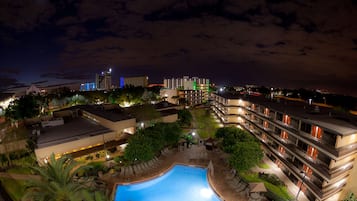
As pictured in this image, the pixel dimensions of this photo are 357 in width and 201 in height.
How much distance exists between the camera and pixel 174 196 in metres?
19.0

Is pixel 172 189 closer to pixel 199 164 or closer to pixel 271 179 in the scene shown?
pixel 199 164

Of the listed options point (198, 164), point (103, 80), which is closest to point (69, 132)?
point (198, 164)

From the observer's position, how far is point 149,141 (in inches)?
913

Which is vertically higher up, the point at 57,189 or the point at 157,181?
the point at 57,189

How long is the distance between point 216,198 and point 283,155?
12.1 meters

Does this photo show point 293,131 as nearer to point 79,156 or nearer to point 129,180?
point 129,180

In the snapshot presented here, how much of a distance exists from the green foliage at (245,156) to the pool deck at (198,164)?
2.36 m

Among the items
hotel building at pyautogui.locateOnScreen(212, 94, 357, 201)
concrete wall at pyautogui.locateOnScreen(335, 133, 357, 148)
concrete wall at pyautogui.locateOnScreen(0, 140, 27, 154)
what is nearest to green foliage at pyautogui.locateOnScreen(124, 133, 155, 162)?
concrete wall at pyautogui.locateOnScreen(0, 140, 27, 154)

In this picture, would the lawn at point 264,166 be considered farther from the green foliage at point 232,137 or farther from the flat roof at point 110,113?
the flat roof at point 110,113

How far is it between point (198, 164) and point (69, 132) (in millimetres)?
17812

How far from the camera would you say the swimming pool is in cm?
1866

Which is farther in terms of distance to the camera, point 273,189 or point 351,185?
point 273,189

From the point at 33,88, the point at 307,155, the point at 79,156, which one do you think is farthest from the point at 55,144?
the point at 33,88

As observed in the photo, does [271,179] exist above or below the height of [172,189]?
above
